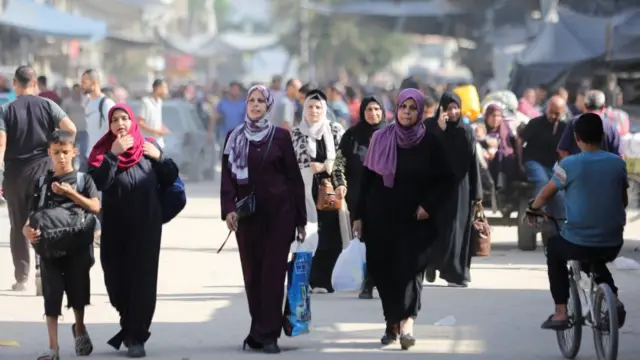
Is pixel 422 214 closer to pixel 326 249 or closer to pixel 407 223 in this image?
pixel 407 223

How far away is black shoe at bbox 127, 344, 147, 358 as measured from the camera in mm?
9297

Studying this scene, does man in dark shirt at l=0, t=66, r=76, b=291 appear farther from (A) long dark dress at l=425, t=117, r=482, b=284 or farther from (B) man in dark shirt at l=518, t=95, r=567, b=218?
(B) man in dark shirt at l=518, t=95, r=567, b=218

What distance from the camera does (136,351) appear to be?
930 cm

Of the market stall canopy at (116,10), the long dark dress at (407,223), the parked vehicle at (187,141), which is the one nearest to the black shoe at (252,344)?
the long dark dress at (407,223)

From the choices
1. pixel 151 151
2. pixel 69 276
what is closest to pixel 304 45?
pixel 151 151

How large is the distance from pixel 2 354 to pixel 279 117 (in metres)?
11.4

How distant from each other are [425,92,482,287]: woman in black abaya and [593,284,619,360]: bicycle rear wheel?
4.31 metres

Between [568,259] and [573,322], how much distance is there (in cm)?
39

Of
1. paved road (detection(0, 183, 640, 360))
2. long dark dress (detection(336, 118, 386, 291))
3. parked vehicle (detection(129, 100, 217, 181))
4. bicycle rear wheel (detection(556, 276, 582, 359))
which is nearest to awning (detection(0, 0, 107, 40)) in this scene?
parked vehicle (detection(129, 100, 217, 181))

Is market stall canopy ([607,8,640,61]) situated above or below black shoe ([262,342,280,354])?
above

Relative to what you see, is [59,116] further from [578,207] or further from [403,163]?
[578,207]

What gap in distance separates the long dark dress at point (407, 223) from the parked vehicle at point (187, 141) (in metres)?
17.7

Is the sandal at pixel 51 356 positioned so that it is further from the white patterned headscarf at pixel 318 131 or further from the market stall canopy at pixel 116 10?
the market stall canopy at pixel 116 10

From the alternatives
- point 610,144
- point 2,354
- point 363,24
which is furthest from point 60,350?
point 363,24
